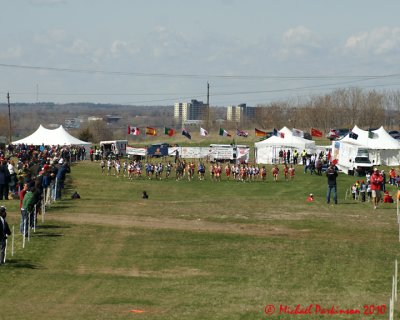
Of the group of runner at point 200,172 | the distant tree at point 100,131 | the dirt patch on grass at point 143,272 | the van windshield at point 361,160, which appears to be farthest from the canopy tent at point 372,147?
the distant tree at point 100,131

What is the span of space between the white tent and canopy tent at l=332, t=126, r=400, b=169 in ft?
17.3

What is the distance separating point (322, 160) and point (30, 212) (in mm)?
44746

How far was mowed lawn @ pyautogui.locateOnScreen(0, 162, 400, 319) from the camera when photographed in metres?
17.9

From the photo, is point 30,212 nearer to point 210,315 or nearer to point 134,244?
point 134,244

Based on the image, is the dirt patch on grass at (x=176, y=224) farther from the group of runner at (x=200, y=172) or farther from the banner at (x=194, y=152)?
the banner at (x=194, y=152)

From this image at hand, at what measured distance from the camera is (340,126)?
6220 inches

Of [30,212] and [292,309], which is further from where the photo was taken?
[30,212]

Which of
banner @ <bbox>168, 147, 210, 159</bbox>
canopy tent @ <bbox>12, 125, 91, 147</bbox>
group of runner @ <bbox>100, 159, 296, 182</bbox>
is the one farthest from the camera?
banner @ <bbox>168, 147, 210, 159</bbox>

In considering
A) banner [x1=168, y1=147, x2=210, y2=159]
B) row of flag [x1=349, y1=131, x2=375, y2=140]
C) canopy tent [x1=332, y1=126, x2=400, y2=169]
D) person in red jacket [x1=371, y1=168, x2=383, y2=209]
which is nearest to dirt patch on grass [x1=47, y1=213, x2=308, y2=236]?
person in red jacket [x1=371, y1=168, x2=383, y2=209]

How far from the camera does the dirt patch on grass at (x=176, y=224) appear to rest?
28984 millimetres

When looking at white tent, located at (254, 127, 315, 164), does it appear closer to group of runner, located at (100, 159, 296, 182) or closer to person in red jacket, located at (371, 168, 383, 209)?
group of runner, located at (100, 159, 296, 182)

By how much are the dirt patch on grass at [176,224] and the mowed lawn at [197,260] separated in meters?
0.04

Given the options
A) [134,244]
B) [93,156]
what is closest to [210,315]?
[134,244]

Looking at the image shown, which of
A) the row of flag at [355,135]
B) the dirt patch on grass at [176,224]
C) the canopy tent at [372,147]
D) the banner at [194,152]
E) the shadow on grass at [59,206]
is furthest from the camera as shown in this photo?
the banner at [194,152]
